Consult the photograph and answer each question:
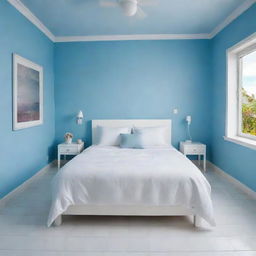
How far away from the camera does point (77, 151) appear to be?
176 inches

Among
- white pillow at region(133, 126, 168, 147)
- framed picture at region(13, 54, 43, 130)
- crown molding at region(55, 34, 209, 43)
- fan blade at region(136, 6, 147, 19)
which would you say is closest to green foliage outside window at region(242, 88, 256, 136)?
white pillow at region(133, 126, 168, 147)

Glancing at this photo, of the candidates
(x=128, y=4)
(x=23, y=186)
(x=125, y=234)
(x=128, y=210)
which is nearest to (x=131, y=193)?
(x=128, y=210)

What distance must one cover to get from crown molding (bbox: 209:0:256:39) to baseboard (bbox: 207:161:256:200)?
257cm

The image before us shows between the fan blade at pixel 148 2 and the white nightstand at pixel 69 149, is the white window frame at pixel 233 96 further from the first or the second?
the white nightstand at pixel 69 149

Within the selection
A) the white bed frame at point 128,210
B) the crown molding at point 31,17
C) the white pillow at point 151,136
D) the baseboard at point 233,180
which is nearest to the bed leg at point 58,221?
the white bed frame at point 128,210

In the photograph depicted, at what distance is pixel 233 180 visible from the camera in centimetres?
369

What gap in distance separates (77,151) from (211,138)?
2.76 m

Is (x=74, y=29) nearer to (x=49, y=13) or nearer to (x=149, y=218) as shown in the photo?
(x=49, y=13)

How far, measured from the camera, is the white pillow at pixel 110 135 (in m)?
4.34

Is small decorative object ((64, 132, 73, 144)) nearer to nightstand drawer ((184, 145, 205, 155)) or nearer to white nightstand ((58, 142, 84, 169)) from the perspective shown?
white nightstand ((58, 142, 84, 169))

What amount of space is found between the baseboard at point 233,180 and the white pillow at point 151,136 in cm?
113

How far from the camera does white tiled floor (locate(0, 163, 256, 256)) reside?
197 cm

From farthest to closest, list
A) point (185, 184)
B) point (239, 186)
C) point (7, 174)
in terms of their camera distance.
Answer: point (239, 186) → point (7, 174) → point (185, 184)

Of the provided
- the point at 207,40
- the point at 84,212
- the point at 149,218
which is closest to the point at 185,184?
the point at 149,218
